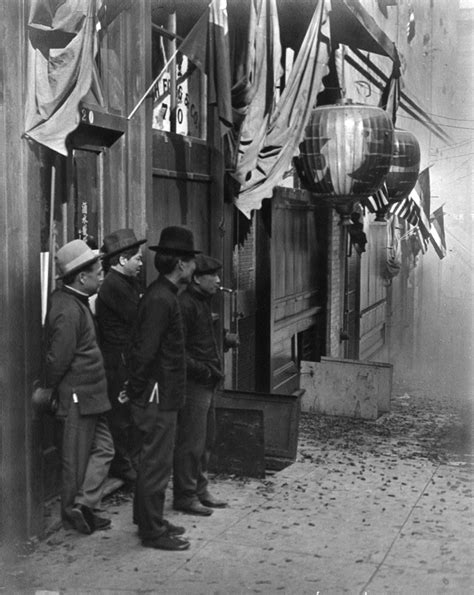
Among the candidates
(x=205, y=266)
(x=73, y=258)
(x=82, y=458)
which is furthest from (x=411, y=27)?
(x=82, y=458)

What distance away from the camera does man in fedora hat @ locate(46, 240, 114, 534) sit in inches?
237

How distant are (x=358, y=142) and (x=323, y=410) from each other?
348 cm

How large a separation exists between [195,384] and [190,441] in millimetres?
437

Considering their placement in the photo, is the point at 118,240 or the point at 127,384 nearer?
the point at 127,384

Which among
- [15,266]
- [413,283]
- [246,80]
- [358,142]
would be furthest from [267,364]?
[413,283]

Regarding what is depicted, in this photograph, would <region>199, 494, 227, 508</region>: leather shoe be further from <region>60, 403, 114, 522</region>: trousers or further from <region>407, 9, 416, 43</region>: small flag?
<region>407, 9, 416, 43</region>: small flag

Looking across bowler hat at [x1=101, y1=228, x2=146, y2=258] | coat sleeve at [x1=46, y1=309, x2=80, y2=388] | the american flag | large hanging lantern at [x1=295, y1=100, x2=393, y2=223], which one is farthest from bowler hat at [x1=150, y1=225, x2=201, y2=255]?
the american flag

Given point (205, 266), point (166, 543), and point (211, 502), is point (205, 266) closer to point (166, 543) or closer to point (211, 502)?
point (211, 502)

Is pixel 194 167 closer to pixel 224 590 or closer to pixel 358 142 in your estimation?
pixel 358 142

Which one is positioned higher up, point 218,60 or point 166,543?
point 218,60

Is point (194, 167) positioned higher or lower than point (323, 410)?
higher

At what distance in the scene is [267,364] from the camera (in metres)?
11.9

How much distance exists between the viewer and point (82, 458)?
620cm

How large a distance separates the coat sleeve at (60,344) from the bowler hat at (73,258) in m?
0.30
